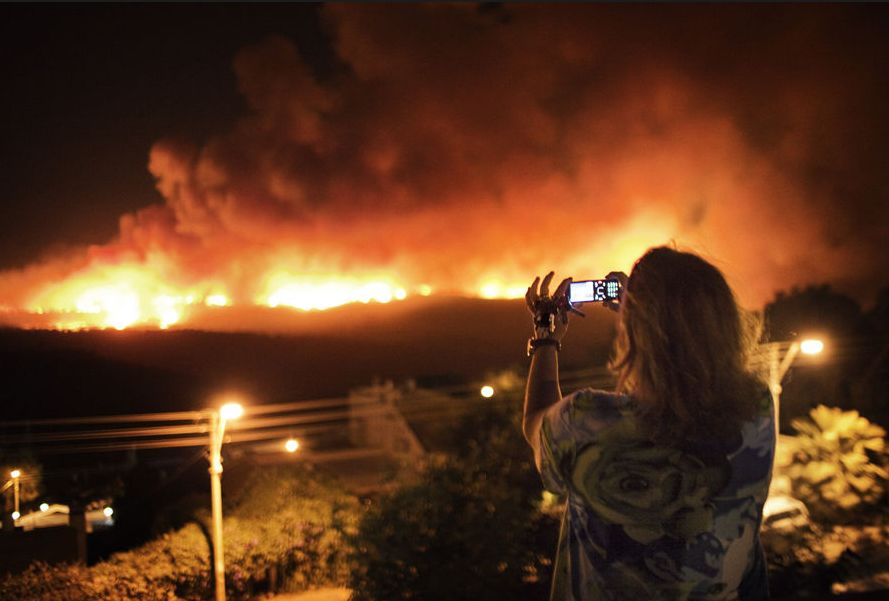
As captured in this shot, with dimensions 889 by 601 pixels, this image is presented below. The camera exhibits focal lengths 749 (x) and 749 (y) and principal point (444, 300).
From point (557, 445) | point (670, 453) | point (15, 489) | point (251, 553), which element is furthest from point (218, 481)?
point (15, 489)

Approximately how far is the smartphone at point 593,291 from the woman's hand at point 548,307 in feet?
0.12

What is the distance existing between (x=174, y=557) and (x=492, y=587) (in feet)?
23.6

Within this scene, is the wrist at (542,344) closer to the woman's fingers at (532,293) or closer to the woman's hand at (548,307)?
the woman's hand at (548,307)

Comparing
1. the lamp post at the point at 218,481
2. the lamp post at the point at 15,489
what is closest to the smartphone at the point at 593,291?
the lamp post at the point at 218,481

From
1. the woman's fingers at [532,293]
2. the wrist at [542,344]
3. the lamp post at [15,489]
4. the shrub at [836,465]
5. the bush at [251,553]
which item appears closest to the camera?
the wrist at [542,344]

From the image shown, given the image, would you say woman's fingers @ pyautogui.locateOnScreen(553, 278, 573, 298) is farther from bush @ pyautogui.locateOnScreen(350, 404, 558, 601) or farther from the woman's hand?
bush @ pyautogui.locateOnScreen(350, 404, 558, 601)

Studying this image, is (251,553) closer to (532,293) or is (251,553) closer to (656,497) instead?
(532,293)

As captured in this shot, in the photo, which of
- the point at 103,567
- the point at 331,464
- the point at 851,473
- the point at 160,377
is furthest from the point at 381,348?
the point at 331,464

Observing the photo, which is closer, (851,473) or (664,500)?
(664,500)

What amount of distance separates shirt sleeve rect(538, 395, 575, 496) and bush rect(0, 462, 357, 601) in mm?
8689

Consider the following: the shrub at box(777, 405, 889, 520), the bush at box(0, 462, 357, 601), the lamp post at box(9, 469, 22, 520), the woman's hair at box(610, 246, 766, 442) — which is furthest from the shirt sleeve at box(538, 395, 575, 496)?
the lamp post at box(9, 469, 22, 520)

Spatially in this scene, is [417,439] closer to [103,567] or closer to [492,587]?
[103,567]

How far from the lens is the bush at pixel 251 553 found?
Answer: 10.1 metres

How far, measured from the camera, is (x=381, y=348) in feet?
39.2
